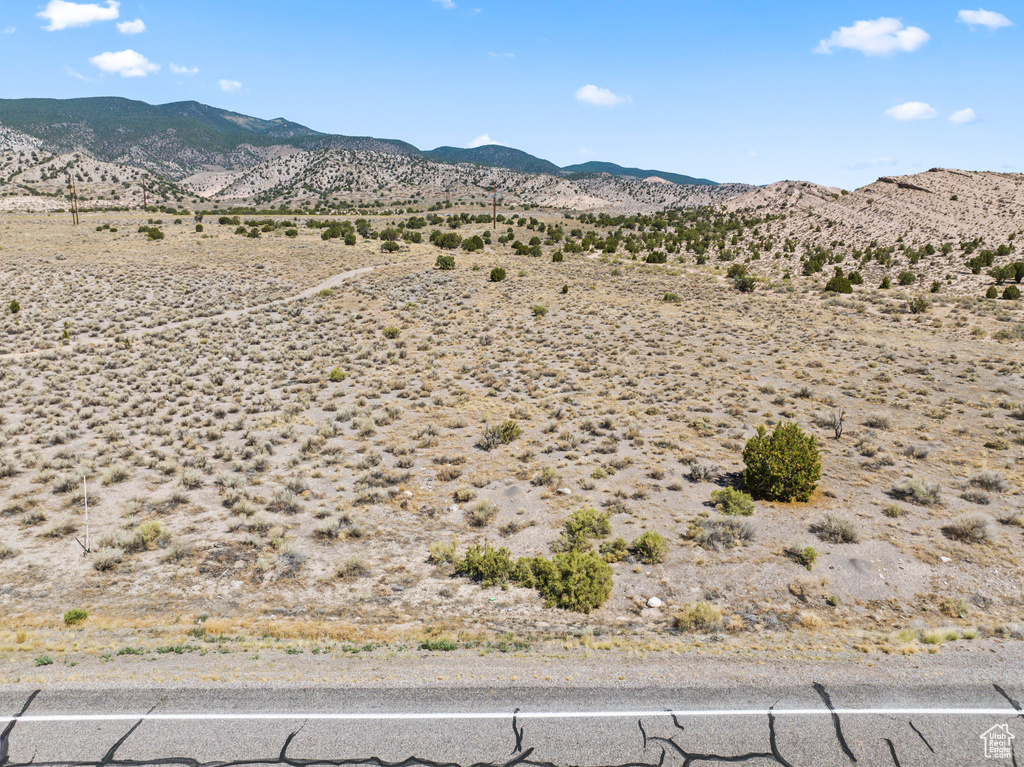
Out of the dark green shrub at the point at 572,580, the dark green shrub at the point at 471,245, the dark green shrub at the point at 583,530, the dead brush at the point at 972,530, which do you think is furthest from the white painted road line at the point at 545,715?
the dark green shrub at the point at 471,245

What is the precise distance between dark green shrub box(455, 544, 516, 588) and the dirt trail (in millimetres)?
28452

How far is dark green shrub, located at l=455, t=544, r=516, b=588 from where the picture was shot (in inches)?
442

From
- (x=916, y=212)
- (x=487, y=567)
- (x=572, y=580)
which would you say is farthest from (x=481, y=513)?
(x=916, y=212)

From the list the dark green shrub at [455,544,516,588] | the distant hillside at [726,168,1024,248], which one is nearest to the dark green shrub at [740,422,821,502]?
the dark green shrub at [455,544,516,588]

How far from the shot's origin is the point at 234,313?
36906 mm

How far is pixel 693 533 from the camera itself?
12.8 meters

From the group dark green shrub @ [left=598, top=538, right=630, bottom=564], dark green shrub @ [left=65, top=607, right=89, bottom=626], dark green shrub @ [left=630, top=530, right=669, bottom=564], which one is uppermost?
dark green shrub @ [left=630, top=530, right=669, bottom=564]

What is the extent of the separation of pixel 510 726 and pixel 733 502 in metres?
9.17

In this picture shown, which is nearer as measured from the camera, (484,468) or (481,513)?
(481,513)

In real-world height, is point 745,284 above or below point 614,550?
above

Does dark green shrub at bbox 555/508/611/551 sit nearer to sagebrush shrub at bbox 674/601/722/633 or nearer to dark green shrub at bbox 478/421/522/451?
sagebrush shrub at bbox 674/601/722/633

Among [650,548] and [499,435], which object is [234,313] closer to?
[499,435]

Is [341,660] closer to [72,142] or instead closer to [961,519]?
[961,519]

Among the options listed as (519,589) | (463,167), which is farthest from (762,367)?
(463,167)
